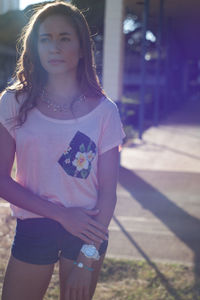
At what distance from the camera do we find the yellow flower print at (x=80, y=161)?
163cm

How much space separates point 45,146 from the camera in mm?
1597

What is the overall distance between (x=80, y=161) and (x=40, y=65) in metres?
0.46

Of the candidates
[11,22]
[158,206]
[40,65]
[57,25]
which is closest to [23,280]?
[40,65]

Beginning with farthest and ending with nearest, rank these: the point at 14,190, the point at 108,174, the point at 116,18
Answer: the point at 116,18 < the point at 108,174 < the point at 14,190

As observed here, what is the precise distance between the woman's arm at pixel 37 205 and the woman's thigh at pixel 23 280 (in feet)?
0.72

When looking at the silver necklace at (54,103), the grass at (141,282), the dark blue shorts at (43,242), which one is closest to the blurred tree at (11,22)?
the grass at (141,282)

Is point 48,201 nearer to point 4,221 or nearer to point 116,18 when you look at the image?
point 4,221

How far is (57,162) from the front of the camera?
5.30 feet

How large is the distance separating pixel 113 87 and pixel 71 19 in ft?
19.4

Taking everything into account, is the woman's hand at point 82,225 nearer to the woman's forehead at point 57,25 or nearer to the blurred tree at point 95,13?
the woman's forehead at point 57,25

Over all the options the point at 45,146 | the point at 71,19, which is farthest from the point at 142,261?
the point at 71,19

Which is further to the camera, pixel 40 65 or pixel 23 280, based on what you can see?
pixel 40 65

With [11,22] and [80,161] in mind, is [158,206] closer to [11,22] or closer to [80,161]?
[80,161]

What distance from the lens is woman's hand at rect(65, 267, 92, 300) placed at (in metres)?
1.57
